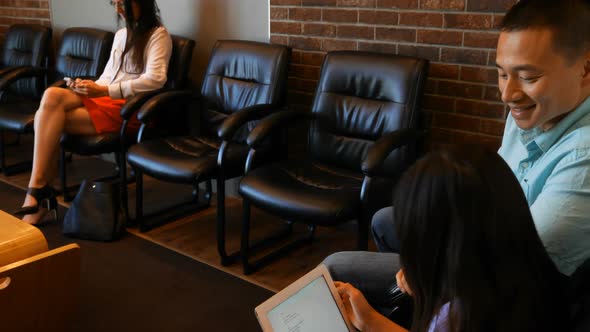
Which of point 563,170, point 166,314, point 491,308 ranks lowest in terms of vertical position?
point 166,314

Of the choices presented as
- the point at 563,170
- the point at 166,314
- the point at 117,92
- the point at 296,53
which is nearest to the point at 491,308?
the point at 563,170

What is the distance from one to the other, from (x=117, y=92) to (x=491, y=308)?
2682 mm

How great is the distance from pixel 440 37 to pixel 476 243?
190 centimetres

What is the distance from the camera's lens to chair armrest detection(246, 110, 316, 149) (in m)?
2.44

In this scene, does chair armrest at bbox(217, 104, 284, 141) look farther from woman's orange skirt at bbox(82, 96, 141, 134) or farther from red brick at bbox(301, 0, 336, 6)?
woman's orange skirt at bbox(82, 96, 141, 134)

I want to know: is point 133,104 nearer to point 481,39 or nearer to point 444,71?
point 444,71

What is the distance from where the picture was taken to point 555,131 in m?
1.25

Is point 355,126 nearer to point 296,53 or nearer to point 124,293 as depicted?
point 296,53

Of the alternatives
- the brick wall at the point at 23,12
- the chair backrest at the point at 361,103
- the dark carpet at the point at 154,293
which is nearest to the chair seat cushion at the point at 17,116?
the dark carpet at the point at 154,293

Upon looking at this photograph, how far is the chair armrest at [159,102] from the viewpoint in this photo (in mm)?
2881

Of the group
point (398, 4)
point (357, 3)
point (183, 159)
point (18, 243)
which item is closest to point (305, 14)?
point (357, 3)

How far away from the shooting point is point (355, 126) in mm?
2623

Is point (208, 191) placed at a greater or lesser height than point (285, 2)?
lesser

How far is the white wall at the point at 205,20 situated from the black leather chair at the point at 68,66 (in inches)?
10.8
